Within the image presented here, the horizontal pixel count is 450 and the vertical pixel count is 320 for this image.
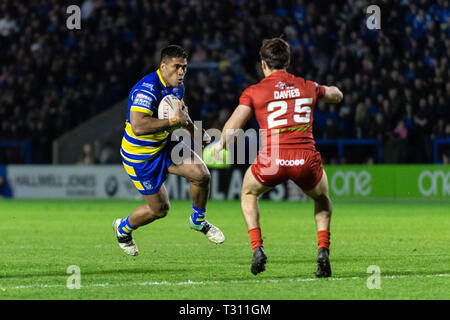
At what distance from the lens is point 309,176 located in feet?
25.5

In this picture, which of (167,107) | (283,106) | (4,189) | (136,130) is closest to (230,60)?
(4,189)

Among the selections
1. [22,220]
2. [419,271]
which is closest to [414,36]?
[22,220]

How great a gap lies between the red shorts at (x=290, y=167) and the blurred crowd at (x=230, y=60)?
1411 cm

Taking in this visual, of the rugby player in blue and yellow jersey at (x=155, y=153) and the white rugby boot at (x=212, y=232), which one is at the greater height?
the rugby player in blue and yellow jersey at (x=155, y=153)

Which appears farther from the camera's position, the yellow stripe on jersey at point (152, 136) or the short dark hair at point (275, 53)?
the yellow stripe on jersey at point (152, 136)

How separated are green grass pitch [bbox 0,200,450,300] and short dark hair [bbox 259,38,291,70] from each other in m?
1.89

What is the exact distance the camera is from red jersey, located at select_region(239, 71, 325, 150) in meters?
7.75

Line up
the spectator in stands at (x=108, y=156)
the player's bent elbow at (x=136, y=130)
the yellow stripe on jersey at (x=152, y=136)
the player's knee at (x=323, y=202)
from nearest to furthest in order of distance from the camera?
the player's knee at (x=323, y=202), the player's bent elbow at (x=136, y=130), the yellow stripe on jersey at (x=152, y=136), the spectator in stands at (x=108, y=156)

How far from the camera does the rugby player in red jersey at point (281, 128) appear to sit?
7.72 meters

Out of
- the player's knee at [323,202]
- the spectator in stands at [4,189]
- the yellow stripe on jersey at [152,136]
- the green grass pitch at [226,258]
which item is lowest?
the green grass pitch at [226,258]

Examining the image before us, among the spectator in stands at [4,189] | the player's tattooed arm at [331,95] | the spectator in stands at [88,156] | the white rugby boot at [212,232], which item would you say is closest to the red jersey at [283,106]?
the player's tattooed arm at [331,95]

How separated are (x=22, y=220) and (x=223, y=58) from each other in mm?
11360

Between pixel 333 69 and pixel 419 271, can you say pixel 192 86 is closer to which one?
pixel 333 69

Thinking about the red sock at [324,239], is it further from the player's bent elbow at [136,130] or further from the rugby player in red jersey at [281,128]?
the player's bent elbow at [136,130]
